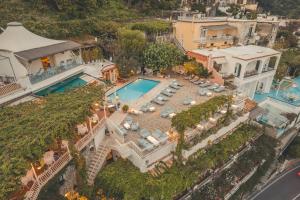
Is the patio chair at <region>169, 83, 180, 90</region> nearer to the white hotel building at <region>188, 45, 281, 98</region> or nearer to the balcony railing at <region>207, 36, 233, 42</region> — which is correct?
the white hotel building at <region>188, 45, 281, 98</region>

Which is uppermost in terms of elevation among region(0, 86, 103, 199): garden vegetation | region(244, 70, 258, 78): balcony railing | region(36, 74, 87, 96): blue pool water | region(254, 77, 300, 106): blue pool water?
region(0, 86, 103, 199): garden vegetation

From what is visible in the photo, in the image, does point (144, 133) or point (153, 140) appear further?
point (144, 133)

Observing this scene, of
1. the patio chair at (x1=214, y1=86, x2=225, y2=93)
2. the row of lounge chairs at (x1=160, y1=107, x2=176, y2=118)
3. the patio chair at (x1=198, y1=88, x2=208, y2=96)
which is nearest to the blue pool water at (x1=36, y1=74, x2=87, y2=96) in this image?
the row of lounge chairs at (x1=160, y1=107, x2=176, y2=118)

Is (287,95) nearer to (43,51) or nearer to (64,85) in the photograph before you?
(64,85)

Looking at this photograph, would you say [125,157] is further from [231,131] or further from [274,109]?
[274,109]

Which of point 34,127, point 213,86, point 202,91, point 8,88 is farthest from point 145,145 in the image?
point 213,86

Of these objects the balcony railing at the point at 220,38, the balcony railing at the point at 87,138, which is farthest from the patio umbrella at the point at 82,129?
the balcony railing at the point at 220,38
